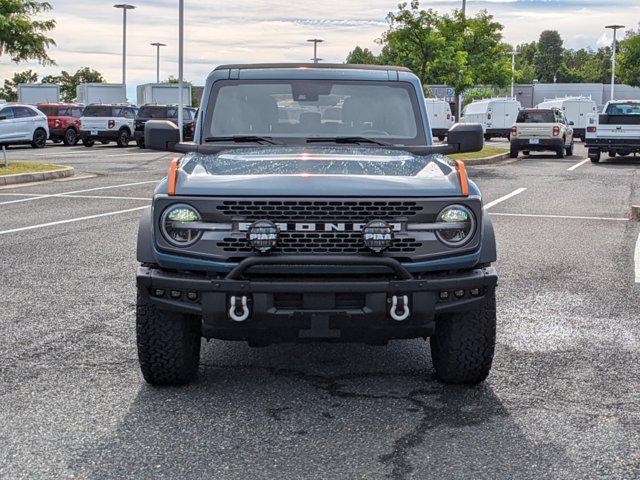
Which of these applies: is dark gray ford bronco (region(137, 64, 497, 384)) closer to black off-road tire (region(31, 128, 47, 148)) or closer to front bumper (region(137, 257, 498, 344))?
front bumper (region(137, 257, 498, 344))

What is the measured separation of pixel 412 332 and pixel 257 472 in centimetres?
116

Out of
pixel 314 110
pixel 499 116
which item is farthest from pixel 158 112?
pixel 314 110

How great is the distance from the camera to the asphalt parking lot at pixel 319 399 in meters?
4.07

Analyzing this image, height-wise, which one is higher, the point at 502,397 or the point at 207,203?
the point at 207,203

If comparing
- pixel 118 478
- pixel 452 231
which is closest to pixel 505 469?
pixel 452 231

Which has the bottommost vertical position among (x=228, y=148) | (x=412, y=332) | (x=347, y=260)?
(x=412, y=332)

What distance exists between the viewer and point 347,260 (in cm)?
451

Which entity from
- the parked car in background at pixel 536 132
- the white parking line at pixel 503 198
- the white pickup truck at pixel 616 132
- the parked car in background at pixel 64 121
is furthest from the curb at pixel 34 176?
the parked car in background at pixel 64 121

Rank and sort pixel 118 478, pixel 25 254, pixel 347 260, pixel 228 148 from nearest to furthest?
1. pixel 118 478
2. pixel 347 260
3. pixel 228 148
4. pixel 25 254

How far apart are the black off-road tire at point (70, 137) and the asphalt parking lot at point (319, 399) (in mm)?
31023

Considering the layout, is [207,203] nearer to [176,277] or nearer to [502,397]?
[176,277]

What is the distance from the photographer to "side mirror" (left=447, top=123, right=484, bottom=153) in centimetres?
604

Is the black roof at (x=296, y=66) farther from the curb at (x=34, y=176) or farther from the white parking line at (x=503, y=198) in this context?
the curb at (x=34, y=176)

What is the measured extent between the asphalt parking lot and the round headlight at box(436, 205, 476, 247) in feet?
2.82
